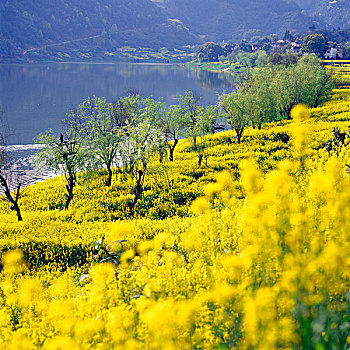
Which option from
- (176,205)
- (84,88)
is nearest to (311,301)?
(176,205)

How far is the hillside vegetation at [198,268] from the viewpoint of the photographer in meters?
4.80

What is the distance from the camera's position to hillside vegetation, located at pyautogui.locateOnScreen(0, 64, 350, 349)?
4.80m

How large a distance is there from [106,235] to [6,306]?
6.72m

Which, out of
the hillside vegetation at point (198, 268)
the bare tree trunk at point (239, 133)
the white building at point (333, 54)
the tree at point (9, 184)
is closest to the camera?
the hillside vegetation at point (198, 268)

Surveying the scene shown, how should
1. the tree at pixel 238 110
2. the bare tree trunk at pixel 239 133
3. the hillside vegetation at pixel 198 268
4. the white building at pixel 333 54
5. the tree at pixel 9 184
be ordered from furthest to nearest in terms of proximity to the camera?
1. the white building at pixel 333 54
2. the tree at pixel 238 110
3. the bare tree trunk at pixel 239 133
4. the tree at pixel 9 184
5. the hillside vegetation at pixel 198 268

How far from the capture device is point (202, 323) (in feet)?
21.5

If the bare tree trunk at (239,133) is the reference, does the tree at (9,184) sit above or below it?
below

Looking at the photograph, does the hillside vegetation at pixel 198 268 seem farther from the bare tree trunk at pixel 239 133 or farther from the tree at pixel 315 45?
the tree at pixel 315 45

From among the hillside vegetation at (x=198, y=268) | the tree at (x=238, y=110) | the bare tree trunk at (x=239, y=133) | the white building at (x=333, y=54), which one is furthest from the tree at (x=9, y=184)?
the white building at (x=333, y=54)

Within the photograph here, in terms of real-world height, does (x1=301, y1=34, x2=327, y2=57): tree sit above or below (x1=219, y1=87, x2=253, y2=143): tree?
above

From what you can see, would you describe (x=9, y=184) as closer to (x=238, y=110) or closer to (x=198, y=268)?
(x=238, y=110)

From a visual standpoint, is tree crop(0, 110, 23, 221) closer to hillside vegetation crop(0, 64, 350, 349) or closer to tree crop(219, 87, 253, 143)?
hillside vegetation crop(0, 64, 350, 349)

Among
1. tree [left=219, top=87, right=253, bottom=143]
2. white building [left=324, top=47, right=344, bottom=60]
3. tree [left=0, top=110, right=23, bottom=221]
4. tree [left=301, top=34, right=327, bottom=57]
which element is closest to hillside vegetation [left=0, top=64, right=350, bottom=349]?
tree [left=0, top=110, right=23, bottom=221]

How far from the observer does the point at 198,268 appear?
886cm
